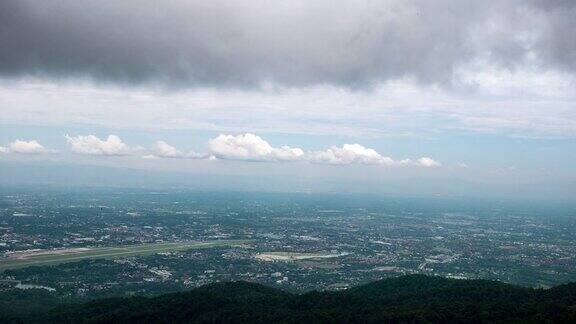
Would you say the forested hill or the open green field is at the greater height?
the forested hill

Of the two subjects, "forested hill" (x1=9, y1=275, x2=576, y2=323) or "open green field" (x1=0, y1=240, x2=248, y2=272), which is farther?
"open green field" (x1=0, y1=240, x2=248, y2=272)

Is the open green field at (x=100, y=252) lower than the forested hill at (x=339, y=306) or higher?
lower

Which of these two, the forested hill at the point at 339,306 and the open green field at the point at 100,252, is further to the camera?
the open green field at the point at 100,252

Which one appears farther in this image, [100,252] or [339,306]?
[100,252]

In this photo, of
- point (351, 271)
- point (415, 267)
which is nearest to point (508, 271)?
point (415, 267)
